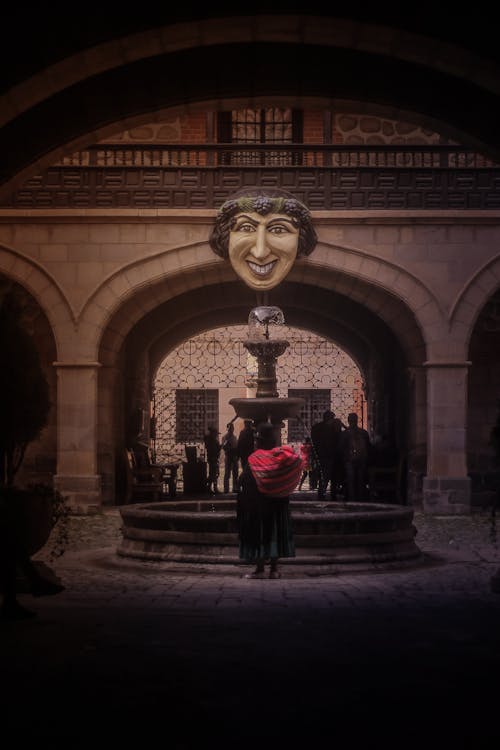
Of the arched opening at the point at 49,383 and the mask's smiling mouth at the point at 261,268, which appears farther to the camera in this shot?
the arched opening at the point at 49,383

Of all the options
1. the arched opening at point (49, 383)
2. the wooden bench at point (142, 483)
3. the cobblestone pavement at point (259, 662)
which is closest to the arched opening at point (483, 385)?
the wooden bench at point (142, 483)

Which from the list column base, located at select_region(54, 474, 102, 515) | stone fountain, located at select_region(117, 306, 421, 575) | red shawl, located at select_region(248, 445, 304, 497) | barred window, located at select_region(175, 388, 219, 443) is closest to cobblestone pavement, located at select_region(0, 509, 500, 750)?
stone fountain, located at select_region(117, 306, 421, 575)

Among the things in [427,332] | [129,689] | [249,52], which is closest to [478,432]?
[427,332]

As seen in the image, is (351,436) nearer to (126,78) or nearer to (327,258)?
(327,258)

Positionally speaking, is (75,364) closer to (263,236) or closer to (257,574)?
(263,236)

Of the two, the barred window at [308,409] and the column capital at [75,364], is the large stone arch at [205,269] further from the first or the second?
the barred window at [308,409]

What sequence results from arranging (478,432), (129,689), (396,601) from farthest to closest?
(478,432) < (396,601) < (129,689)

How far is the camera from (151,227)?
56.1 ft

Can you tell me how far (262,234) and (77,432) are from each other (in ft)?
13.9

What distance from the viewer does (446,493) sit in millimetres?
16656

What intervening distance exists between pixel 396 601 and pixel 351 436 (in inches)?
350

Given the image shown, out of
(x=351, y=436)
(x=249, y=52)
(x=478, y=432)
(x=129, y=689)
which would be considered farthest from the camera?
(x=478, y=432)

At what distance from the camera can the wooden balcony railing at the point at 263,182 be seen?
1714 cm

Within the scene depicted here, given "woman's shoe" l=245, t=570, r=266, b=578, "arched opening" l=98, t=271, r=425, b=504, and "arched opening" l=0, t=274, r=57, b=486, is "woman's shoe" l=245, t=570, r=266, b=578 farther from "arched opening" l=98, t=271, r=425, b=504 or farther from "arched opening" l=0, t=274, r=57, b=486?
"arched opening" l=0, t=274, r=57, b=486
